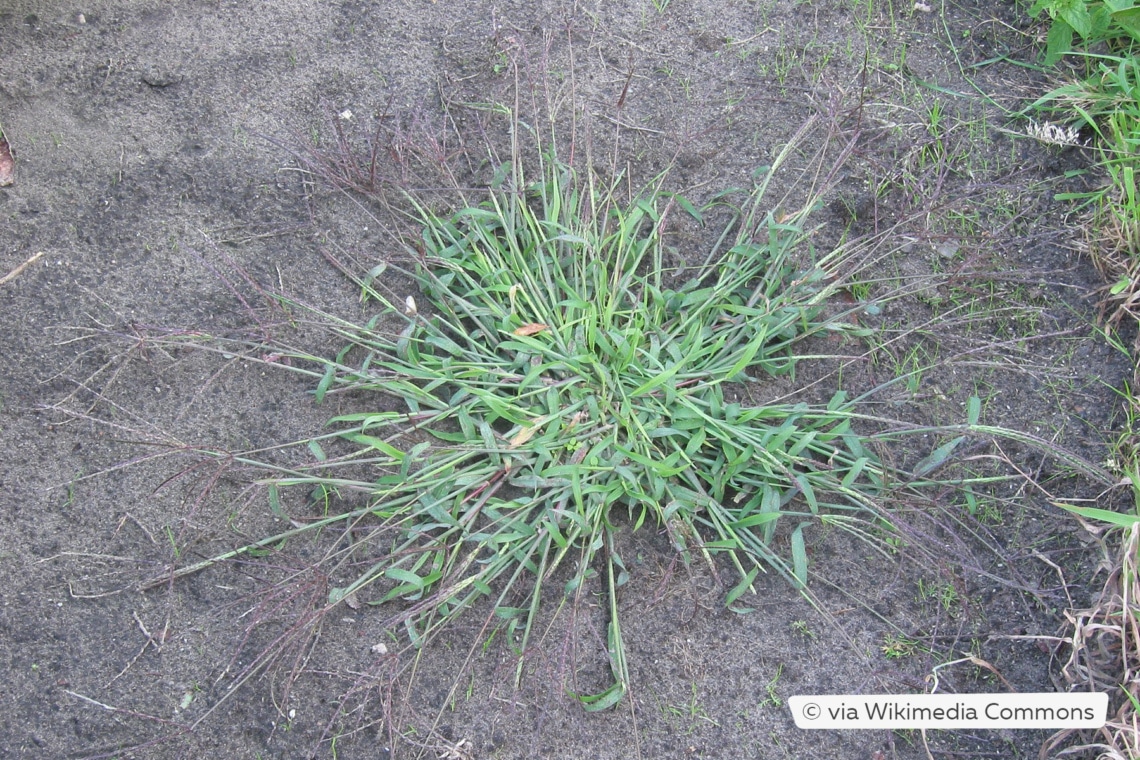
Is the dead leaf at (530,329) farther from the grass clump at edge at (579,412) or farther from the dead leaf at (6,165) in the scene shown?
the dead leaf at (6,165)

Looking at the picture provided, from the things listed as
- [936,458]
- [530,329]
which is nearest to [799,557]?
[936,458]

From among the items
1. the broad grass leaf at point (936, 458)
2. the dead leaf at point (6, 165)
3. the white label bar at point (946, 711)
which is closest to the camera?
the white label bar at point (946, 711)

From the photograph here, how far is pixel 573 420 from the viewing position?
1.84m

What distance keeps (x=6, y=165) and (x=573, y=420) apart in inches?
61.0

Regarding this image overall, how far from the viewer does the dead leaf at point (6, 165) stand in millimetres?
2139

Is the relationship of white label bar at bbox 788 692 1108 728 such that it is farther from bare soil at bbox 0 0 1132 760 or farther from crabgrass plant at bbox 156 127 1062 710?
crabgrass plant at bbox 156 127 1062 710

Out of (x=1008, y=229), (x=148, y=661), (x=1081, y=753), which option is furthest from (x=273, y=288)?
(x=1081, y=753)

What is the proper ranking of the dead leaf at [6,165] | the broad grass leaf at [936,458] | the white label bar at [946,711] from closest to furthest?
1. the white label bar at [946,711]
2. the broad grass leaf at [936,458]
3. the dead leaf at [6,165]

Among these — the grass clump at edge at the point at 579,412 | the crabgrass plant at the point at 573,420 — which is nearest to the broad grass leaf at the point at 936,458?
the crabgrass plant at the point at 573,420

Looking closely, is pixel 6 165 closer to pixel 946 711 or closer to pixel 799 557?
pixel 799 557

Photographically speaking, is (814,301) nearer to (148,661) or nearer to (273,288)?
(273,288)

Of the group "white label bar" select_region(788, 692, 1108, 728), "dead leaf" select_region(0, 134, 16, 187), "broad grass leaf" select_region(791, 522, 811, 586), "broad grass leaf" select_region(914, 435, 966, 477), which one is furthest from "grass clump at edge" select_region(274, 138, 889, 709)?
"dead leaf" select_region(0, 134, 16, 187)

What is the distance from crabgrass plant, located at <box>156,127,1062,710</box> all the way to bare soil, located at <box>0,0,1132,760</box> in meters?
0.09

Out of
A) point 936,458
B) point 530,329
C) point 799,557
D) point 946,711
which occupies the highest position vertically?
point 530,329
